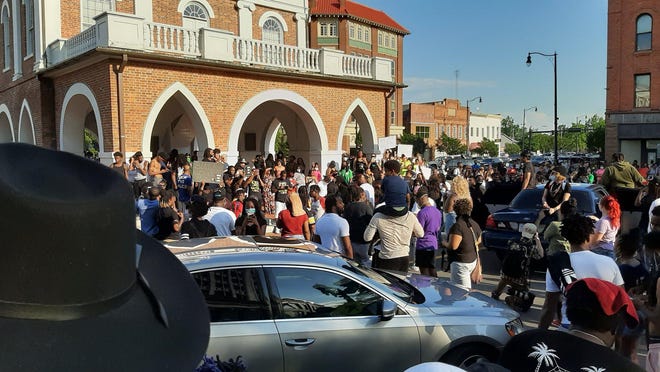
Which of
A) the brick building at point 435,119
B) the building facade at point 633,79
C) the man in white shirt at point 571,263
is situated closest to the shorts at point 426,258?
the man in white shirt at point 571,263

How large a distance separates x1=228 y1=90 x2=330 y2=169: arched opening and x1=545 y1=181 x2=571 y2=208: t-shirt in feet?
31.7

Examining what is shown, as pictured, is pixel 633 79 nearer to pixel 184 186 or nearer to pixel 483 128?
pixel 184 186

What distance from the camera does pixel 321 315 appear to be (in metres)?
4.40

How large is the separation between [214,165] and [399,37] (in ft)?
177

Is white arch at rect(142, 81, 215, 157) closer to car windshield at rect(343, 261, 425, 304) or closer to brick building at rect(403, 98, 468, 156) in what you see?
car windshield at rect(343, 261, 425, 304)

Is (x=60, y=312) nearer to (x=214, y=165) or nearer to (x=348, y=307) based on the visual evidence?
(x=348, y=307)

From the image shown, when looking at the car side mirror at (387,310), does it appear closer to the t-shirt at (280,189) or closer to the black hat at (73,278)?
the black hat at (73,278)

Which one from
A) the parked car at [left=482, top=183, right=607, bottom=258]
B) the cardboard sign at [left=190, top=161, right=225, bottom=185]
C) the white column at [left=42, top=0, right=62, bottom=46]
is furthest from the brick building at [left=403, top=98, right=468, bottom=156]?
the parked car at [left=482, top=183, right=607, bottom=258]

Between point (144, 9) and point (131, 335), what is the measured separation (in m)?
19.8

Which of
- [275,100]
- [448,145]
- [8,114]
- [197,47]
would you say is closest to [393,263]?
[197,47]

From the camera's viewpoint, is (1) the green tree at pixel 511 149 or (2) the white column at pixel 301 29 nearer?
(2) the white column at pixel 301 29

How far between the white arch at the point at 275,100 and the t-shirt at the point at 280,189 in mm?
Answer: 4742

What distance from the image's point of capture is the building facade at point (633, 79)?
108 ft

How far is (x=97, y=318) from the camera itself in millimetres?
1342
